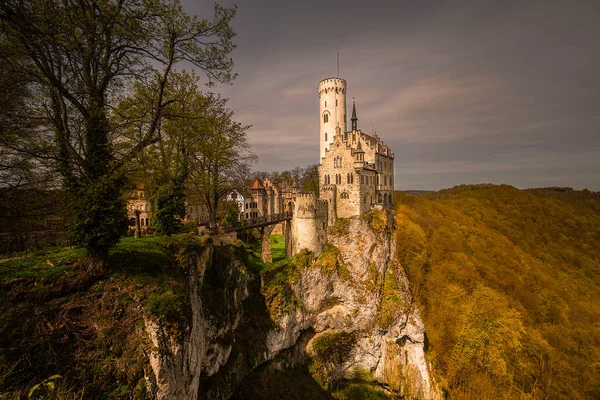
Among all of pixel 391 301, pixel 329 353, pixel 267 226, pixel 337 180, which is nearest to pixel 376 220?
pixel 337 180

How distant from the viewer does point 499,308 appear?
27094 mm

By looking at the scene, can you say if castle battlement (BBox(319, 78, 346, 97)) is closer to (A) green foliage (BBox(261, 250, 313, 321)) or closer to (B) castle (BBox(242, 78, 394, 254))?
(B) castle (BBox(242, 78, 394, 254))

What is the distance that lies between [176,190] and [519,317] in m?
37.4

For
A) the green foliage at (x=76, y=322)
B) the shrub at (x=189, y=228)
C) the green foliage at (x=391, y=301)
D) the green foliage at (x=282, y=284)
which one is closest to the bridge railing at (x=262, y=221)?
the shrub at (x=189, y=228)

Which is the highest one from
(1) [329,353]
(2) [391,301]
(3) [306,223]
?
(3) [306,223]

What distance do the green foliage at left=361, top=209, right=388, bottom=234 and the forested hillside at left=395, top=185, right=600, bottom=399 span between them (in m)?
5.10

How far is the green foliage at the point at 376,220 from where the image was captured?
2944 cm

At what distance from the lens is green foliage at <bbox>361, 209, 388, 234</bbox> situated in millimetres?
29438

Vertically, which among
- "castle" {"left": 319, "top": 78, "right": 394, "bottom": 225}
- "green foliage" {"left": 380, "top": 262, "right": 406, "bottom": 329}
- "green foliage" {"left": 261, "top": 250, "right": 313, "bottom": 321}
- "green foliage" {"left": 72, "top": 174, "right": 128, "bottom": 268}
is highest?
"castle" {"left": 319, "top": 78, "right": 394, "bottom": 225}

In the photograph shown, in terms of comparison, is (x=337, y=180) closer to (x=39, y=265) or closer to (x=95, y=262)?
(x=95, y=262)

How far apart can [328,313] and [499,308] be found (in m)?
19.1

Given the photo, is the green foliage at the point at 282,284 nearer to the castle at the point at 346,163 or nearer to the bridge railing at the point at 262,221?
the bridge railing at the point at 262,221

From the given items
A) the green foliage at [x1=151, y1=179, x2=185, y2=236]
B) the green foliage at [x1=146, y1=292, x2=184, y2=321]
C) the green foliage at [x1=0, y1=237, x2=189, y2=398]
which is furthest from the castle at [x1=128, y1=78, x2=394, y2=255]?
the green foliage at [x1=146, y1=292, x2=184, y2=321]

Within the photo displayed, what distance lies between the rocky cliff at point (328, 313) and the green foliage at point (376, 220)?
0.14 metres
